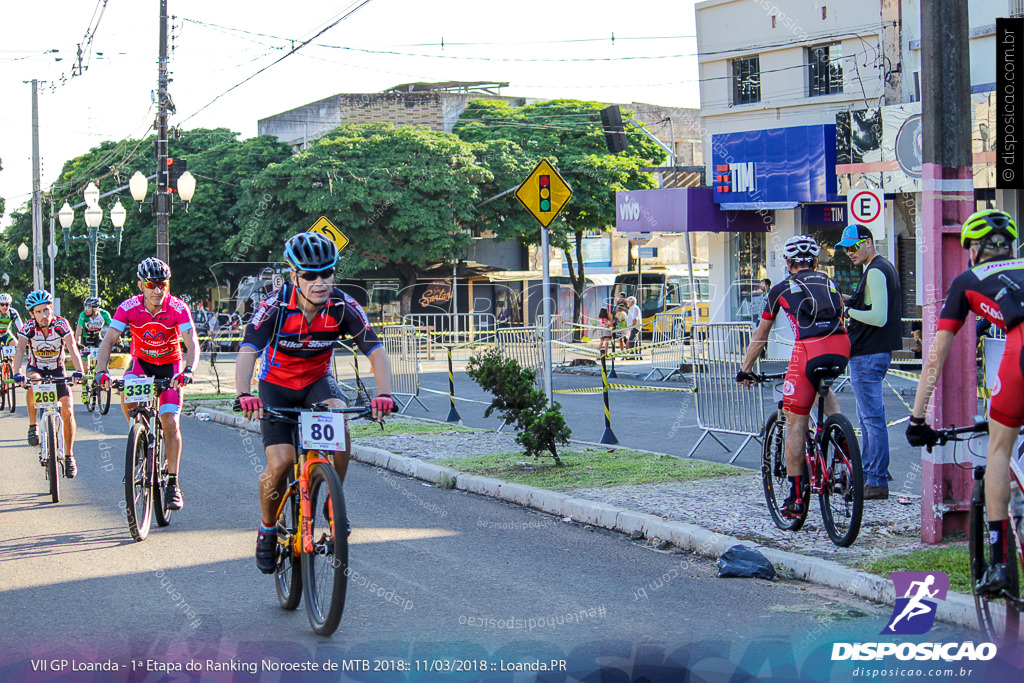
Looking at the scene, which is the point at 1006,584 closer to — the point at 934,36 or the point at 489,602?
the point at 489,602

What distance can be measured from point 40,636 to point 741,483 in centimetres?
583

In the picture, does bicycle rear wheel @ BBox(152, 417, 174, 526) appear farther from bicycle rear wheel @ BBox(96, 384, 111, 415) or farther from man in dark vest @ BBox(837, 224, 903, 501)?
bicycle rear wheel @ BBox(96, 384, 111, 415)

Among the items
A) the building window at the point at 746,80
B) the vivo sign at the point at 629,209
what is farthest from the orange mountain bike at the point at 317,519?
the building window at the point at 746,80

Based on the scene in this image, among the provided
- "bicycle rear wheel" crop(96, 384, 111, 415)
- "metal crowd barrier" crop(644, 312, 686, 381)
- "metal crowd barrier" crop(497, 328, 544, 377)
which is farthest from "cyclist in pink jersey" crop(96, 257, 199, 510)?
"metal crowd barrier" crop(644, 312, 686, 381)

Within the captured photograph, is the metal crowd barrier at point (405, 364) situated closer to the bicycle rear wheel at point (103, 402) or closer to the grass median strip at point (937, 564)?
the bicycle rear wheel at point (103, 402)

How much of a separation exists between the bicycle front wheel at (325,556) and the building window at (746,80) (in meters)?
22.6

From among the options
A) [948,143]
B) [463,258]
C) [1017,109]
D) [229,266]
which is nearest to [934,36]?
[948,143]

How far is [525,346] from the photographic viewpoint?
617 inches

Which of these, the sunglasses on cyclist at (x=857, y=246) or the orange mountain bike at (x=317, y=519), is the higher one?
the sunglasses on cyclist at (x=857, y=246)

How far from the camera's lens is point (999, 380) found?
4.87m

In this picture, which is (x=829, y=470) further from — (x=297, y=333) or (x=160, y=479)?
(x=160, y=479)

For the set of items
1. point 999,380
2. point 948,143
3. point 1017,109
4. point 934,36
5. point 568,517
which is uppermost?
point 1017,109

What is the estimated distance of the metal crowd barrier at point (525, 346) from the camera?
15195mm

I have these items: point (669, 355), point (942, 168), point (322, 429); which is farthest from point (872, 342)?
point (669, 355)
